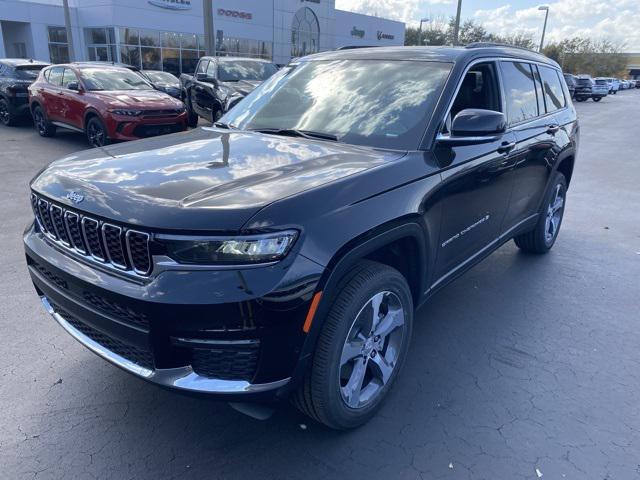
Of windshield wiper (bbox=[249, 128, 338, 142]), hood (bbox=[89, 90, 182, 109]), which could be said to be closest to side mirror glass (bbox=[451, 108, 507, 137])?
windshield wiper (bbox=[249, 128, 338, 142])

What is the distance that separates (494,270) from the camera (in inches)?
194

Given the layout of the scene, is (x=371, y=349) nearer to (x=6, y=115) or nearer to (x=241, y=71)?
(x=241, y=71)

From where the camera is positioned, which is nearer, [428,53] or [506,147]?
[428,53]

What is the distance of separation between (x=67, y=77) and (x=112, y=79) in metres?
0.99

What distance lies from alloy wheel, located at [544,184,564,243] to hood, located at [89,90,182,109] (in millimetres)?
7331

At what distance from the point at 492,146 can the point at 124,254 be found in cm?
255

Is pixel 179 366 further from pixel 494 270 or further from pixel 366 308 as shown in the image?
pixel 494 270

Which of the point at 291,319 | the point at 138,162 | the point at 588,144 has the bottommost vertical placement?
the point at 588,144

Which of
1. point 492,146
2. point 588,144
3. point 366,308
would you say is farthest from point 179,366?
point 588,144

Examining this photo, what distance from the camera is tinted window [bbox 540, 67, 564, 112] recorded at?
4.74m

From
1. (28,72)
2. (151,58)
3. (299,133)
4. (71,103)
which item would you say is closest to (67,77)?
(71,103)

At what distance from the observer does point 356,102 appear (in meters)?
3.34

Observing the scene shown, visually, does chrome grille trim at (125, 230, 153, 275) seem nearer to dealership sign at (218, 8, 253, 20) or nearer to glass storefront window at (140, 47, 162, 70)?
glass storefront window at (140, 47, 162, 70)

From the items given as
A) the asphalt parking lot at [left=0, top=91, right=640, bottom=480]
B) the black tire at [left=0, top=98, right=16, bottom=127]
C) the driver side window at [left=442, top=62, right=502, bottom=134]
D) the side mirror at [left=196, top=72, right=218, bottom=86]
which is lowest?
the asphalt parking lot at [left=0, top=91, right=640, bottom=480]
